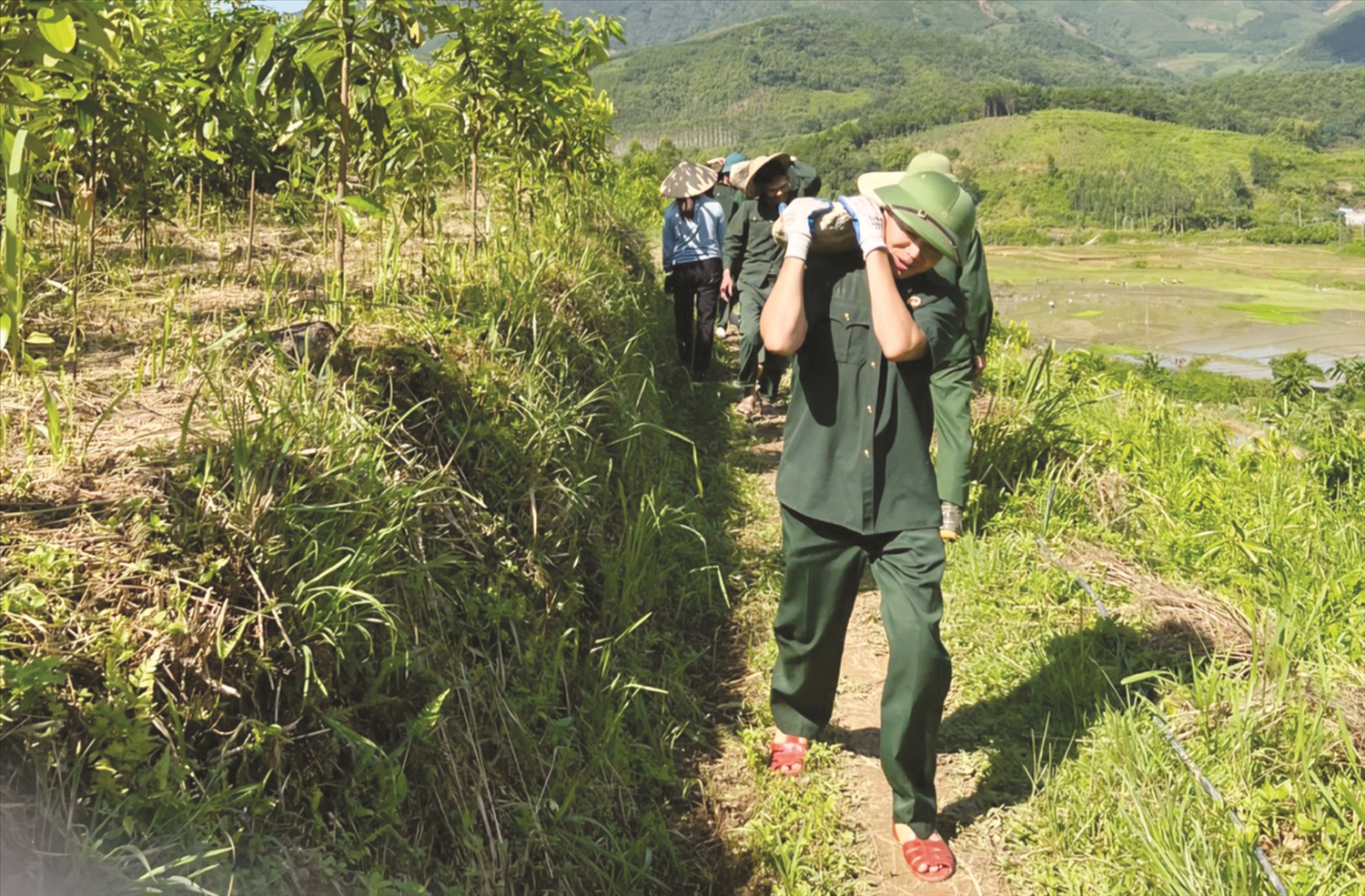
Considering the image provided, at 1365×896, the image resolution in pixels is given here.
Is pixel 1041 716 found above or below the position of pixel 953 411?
below


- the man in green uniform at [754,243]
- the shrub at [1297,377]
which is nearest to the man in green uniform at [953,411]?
the man in green uniform at [754,243]

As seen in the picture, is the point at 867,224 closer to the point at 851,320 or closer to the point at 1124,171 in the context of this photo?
the point at 851,320

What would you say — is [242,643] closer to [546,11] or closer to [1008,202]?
[546,11]

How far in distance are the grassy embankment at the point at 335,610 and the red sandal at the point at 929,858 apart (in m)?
0.64

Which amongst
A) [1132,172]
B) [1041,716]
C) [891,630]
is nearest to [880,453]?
[891,630]

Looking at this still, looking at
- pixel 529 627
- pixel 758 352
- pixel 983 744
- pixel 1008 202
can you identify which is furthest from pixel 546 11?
pixel 1008 202

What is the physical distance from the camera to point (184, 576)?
7.52 feet

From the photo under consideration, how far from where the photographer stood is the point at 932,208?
3.03 metres

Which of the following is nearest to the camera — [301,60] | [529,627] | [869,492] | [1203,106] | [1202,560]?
[869,492]

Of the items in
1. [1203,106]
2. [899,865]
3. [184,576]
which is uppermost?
[1203,106]

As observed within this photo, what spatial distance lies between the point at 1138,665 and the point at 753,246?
4.11 metres

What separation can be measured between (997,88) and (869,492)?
19312cm

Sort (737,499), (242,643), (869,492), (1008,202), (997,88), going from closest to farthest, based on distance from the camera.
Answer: (242,643)
(869,492)
(737,499)
(1008,202)
(997,88)

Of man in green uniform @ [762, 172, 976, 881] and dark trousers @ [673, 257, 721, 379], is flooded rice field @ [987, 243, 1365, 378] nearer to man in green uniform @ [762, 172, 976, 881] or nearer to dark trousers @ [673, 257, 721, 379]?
dark trousers @ [673, 257, 721, 379]
